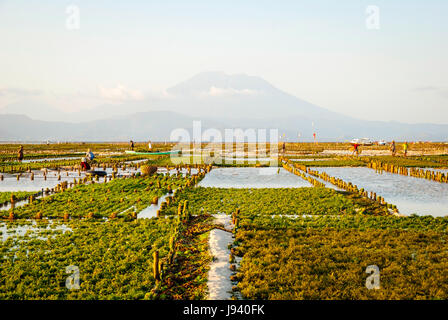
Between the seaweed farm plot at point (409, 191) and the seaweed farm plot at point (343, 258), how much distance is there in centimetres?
389

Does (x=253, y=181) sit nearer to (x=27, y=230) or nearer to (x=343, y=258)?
(x=343, y=258)

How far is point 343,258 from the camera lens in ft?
41.5

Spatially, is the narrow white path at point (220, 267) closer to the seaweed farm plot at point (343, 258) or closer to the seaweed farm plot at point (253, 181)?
the seaweed farm plot at point (343, 258)

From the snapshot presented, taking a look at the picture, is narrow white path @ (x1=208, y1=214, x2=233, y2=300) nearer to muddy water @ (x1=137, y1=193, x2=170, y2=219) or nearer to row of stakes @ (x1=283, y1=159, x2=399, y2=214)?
muddy water @ (x1=137, y1=193, x2=170, y2=219)

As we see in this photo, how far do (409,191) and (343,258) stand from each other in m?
20.1

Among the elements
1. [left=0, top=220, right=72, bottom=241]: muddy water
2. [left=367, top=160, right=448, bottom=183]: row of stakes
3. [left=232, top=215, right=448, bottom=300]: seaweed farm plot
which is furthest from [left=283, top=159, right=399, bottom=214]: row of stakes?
[left=0, top=220, right=72, bottom=241]: muddy water

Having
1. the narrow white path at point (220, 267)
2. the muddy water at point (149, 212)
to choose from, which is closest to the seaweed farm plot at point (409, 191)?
the narrow white path at point (220, 267)

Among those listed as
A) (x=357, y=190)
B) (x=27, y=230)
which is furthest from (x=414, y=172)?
(x=27, y=230)

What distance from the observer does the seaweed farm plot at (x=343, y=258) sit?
10031mm

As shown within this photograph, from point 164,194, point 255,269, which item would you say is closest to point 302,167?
point 164,194

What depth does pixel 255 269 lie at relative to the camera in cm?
1160

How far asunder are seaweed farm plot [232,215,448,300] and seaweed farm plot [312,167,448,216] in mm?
3891

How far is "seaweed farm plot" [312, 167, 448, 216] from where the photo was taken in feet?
72.7

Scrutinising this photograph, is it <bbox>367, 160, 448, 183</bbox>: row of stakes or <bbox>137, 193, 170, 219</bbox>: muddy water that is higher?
<bbox>367, 160, 448, 183</bbox>: row of stakes
